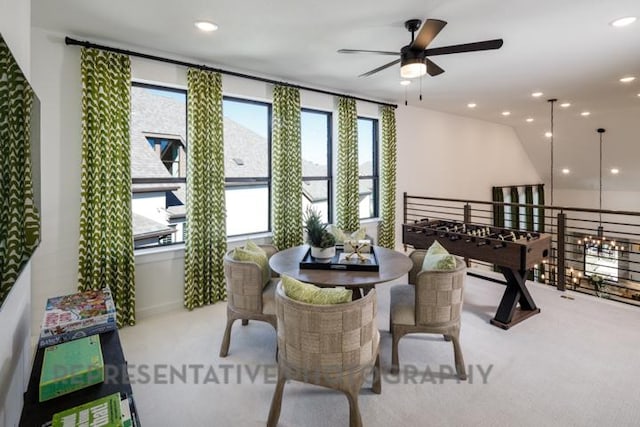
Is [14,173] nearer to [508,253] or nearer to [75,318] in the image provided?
[75,318]

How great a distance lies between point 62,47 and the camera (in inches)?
117

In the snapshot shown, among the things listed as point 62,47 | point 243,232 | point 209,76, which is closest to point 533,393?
point 243,232

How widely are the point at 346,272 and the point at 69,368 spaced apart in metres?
1.68

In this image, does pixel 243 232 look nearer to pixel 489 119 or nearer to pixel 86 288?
pixel 86 288

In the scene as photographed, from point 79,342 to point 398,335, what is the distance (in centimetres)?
190

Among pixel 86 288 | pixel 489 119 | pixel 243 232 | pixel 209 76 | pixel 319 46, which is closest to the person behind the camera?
pixel 86 288

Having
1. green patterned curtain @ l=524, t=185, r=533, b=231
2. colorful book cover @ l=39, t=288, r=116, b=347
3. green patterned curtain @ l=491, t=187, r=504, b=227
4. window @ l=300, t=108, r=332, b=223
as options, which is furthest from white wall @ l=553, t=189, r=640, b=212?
colorful book cover @ l=39, t=288, r=116, b=347

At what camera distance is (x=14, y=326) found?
1604 mm

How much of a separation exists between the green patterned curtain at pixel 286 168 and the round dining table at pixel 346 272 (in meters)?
1.33

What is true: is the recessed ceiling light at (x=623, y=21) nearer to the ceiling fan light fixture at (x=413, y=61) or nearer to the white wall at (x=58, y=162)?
the ceiling fan light fixture at (x=413, y=61)

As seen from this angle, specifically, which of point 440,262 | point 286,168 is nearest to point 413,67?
point 440,262

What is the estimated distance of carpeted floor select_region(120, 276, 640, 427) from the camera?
2.03 meters

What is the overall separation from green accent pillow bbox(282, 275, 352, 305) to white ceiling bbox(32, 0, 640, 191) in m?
2.01

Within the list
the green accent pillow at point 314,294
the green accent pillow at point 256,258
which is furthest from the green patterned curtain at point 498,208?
the green accent pillow at point 314,294
